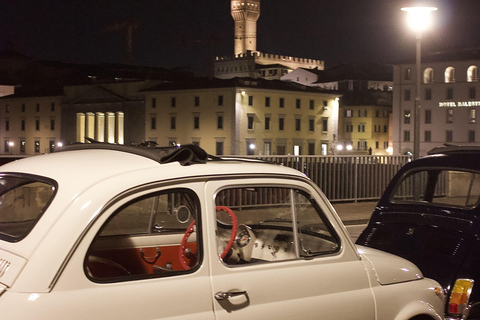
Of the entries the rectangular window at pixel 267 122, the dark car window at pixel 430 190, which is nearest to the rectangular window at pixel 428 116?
the rectangular window at pixel 267 122

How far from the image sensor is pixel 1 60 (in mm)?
145000

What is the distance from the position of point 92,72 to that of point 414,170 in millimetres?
127435

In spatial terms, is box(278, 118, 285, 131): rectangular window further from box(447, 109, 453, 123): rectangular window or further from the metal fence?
the metal fence

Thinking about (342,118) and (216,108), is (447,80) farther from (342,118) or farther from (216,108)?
(216,108)

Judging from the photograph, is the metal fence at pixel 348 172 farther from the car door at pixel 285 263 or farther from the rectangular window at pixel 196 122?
the rectangular window at pixel 196 122

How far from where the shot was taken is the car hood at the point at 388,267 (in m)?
4.87

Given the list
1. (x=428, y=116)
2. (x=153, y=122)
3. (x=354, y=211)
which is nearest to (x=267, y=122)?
(x=153, y=122)

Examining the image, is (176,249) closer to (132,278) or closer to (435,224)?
(132,278)

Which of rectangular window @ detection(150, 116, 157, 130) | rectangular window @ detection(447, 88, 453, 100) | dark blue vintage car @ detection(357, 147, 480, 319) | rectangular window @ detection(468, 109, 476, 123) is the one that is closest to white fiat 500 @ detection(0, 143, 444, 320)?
dark blue vintage car @ detection(357, 147, 480, 319)

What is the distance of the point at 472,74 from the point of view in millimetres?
105688

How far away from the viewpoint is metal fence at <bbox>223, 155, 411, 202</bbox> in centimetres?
2127

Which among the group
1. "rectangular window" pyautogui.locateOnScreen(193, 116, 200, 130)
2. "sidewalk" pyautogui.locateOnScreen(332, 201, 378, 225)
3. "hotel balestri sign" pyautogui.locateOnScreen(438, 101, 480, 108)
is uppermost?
"hotel balestri sign" pyautogui.locateOnScreen(438, 101, 480, 108)

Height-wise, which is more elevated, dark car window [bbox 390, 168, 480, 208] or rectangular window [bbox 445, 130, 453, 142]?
rectangular window [bbox 445, 130, 453, 142]

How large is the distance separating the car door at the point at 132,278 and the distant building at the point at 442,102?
327ft
